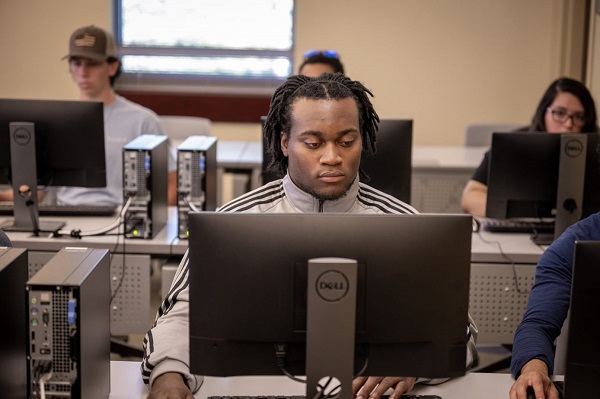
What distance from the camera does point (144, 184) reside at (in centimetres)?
323

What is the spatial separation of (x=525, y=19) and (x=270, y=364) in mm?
4705

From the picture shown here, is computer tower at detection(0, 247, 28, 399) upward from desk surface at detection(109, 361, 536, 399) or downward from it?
upward

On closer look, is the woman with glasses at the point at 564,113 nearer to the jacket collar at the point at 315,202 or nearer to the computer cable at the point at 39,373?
the jacket collar at the point at 315,202

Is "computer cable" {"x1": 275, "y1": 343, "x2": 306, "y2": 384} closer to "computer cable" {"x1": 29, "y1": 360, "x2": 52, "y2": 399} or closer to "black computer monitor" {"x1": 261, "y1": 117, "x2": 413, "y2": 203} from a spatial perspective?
"computer cable" {"x1": 29, "y1": 360, "x2": 52, "y2": 399}

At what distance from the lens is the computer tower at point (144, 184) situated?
3189 mm

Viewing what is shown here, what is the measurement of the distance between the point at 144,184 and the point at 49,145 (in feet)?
1.29

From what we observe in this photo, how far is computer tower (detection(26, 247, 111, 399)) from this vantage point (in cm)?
163

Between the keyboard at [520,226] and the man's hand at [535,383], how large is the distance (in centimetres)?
160

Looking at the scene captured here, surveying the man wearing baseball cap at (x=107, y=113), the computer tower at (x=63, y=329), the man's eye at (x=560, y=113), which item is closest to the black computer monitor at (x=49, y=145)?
the man wearing baseball cap at (x=107, y=113)

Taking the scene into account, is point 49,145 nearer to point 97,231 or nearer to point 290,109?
point 97,231

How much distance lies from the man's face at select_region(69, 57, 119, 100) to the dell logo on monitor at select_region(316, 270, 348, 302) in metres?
2.68

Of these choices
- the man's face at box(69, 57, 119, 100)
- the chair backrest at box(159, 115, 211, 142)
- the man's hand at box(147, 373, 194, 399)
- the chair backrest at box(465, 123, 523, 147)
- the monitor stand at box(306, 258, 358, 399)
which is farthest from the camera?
the chair backrest at box(465, 123, 523, 147)

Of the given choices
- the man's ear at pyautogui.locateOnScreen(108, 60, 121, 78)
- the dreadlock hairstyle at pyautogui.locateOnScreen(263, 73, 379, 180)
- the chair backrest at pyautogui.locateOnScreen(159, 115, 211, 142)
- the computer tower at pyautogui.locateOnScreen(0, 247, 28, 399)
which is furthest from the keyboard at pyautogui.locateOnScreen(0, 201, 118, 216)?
the computer tower at pyautogui.locateOnScreen(0, 247, 28, 399)

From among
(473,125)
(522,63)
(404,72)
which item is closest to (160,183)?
(473,125)
